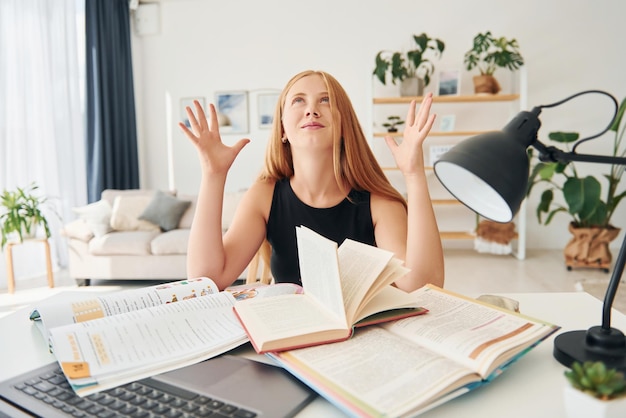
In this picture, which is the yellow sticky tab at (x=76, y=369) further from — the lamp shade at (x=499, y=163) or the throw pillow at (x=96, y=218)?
the throw pillow at (x=96, y=218)

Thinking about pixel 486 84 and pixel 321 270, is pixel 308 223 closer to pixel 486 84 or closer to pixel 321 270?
pixel 321 270

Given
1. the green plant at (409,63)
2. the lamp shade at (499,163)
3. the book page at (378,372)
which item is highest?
the green plant at (409,63)

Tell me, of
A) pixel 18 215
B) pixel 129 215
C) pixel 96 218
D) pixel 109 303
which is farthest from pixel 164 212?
pixel 109 303

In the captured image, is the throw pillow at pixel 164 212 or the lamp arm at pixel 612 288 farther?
the throw pillow at pixel 164 212

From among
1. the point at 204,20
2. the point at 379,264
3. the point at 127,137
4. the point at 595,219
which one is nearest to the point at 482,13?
the point at 595,219

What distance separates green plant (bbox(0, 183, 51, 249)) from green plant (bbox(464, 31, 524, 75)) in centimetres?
390

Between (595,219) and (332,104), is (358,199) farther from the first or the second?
(595,219)

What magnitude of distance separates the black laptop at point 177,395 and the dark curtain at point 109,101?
4363 millimetres

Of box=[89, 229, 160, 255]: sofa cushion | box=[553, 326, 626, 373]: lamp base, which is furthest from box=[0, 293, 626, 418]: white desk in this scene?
box=[89, 229, 160, 255]: sofa cushion

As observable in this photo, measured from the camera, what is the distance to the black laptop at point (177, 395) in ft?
1.84

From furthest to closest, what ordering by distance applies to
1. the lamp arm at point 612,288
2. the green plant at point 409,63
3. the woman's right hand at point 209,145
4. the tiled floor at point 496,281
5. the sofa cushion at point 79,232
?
the green plant at point 409,63 → the sofa cushion at point 79,232 → the tiled floor at point 496,281 → the woman's right hand at point 209,145 → the lamp arm at point 612,288

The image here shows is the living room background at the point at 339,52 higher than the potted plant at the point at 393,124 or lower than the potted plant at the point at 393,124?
higher

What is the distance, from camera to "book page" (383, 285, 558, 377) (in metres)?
0.62

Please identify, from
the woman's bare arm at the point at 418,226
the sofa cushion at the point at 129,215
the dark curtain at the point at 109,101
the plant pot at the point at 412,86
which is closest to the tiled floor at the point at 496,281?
the sofa cushion at the point at 129,215
